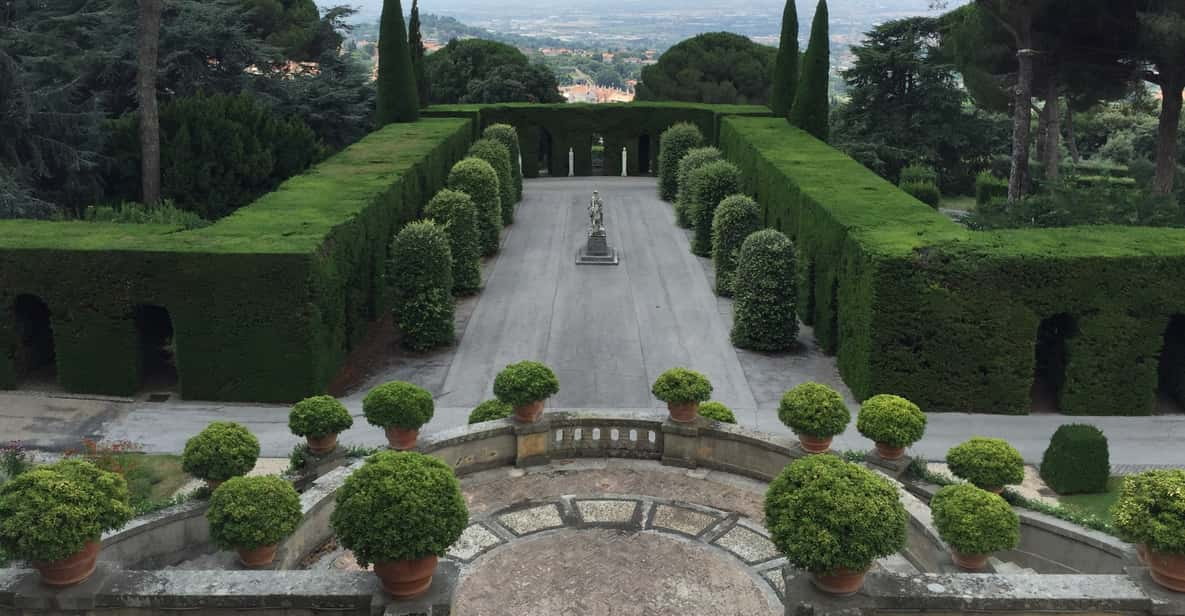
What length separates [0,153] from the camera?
3647 cm

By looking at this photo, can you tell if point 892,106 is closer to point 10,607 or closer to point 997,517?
point 997,517

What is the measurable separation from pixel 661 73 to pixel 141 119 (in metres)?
45.7

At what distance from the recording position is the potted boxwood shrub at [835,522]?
1012cm

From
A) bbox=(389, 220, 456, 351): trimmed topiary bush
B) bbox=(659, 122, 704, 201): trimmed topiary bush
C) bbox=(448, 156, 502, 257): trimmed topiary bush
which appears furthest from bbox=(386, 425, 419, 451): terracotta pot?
bbox=(659, 122, 704, 201): trimmed topiary bush

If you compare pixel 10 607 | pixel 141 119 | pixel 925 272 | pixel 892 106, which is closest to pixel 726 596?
pixel 10 607

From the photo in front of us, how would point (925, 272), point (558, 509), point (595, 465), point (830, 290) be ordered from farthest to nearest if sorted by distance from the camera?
point (830, 290), point (925, 272), point (595, 465), point (558, 509)

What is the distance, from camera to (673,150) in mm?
50875

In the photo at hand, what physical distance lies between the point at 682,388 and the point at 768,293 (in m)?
13.0

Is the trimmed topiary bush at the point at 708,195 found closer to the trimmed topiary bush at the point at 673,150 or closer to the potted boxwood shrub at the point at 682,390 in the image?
the trimmed topiary bush at the point at 673,150

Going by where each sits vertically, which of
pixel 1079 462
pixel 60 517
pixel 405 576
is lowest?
pixel 1079 462

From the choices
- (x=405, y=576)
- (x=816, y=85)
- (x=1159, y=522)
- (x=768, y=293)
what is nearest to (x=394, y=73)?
(x=816, y=85)

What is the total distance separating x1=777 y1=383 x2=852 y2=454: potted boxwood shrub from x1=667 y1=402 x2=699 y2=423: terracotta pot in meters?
1.48

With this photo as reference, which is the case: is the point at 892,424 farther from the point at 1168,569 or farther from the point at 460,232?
the point at 460,232

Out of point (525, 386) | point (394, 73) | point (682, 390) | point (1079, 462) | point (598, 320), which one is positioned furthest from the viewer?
point (394, 73)
